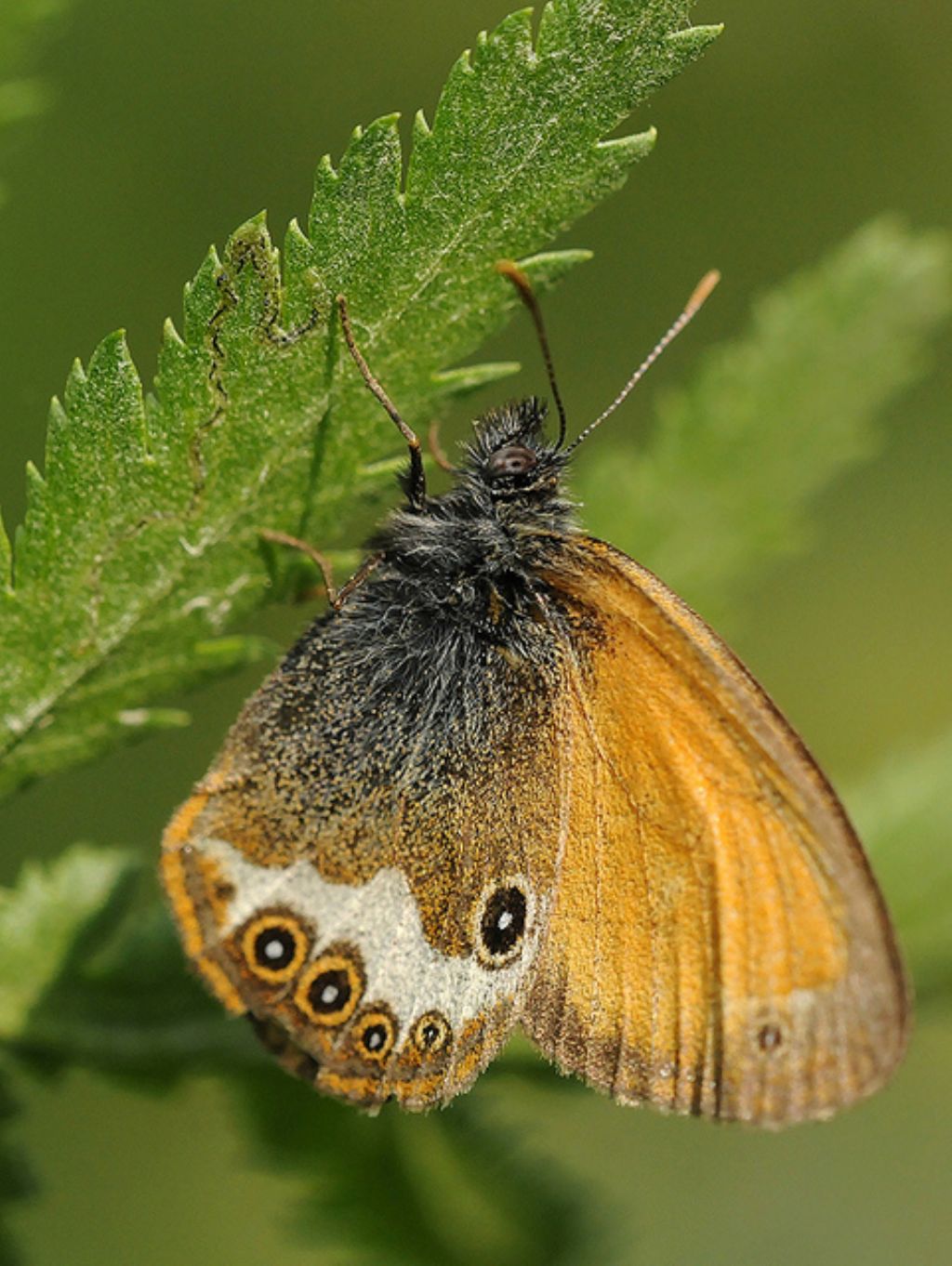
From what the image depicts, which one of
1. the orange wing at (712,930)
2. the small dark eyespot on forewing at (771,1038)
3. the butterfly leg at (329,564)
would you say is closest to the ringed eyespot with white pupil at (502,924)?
the orange wing at (712,930)

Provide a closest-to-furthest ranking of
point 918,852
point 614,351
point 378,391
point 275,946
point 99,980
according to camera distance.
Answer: point 378,391 < point 99,980 < point 275,946 < point 918,852 < point 614,351

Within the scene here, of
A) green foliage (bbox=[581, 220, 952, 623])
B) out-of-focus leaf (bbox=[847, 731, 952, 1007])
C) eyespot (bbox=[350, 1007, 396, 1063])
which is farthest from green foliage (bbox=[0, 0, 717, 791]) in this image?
out-of-focus leaf (bbox=[847, 731, 952, 1007])

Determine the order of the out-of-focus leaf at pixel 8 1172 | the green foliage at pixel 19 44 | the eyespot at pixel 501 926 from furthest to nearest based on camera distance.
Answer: the eyespot at pixel 501 926 < the out-of-focus leaf at pixel 8 1172 < the green foliage at pixel 19 44

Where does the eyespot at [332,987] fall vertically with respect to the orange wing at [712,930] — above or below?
below

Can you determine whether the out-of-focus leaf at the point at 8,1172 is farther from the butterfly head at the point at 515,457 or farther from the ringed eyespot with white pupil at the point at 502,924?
the butterfly head at the point at 515,457

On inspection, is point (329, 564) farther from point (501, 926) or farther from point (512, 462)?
point (501, 926)

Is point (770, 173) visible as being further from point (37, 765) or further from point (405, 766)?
point (37, 765)

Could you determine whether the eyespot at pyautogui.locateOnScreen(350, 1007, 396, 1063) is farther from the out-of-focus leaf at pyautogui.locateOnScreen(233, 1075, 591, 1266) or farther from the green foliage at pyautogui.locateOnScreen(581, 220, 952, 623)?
the green foliage at pyautogui.locateOnScreen(581, 220, 952, 623)

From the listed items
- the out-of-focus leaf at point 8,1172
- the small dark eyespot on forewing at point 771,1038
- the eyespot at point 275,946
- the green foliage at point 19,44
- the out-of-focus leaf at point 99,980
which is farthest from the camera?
the small dark eyespot on forewing at point 771,1038

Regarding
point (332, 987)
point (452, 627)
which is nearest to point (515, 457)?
point (452, 627)
